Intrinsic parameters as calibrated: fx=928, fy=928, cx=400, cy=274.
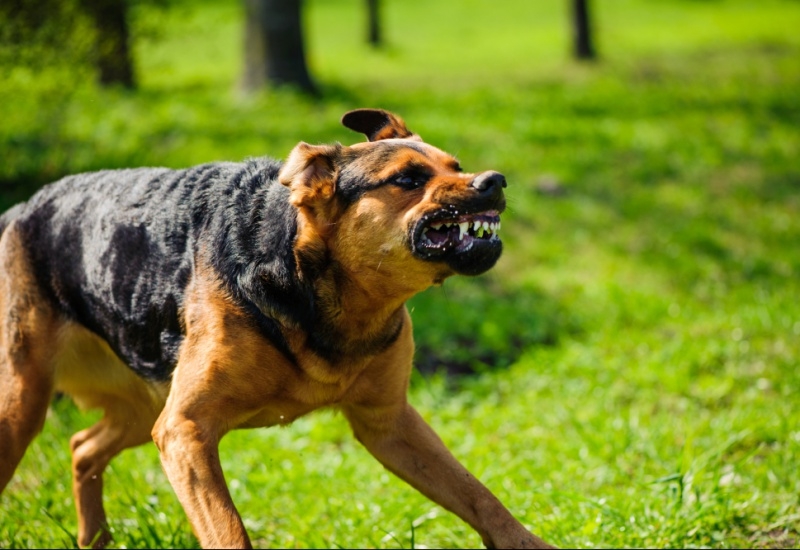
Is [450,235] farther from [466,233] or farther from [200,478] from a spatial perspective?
[200,478]

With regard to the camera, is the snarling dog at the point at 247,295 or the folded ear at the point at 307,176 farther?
the folded ear at the point at 307,176

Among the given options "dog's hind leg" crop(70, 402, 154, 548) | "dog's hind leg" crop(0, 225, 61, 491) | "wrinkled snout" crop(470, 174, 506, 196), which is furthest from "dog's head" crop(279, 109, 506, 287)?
"dog's hind leg" crop(70, 402, 154, 548)

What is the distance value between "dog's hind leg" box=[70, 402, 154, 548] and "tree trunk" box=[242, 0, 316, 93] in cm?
947

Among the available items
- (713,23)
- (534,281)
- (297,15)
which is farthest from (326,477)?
(713,23)

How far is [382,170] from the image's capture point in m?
4.05

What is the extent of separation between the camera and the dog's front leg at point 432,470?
4.11 meters

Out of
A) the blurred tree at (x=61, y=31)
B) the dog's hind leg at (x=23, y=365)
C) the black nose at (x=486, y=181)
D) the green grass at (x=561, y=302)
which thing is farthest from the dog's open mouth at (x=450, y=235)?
the blurred tree at (x=61, y=31)

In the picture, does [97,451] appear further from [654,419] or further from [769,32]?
[769,32]

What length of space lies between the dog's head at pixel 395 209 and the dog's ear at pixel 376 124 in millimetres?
459

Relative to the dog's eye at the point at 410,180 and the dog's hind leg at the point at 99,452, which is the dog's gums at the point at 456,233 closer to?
the dog's eye at the point at 410,180

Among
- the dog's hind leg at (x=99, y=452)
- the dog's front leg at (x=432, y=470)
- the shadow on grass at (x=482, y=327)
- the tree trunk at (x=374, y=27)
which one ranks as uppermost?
the dog's front leg at (x=432, y=470)

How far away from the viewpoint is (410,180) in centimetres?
402

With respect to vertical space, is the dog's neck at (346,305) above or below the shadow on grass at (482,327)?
above

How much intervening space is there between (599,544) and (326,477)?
1946 millimetres
